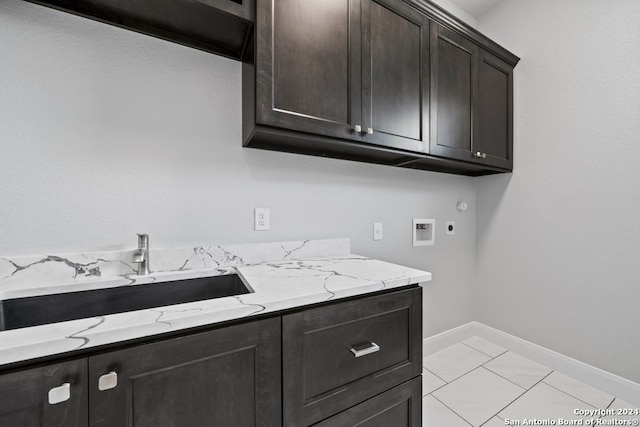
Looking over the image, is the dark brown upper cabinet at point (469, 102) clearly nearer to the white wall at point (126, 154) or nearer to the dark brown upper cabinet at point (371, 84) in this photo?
the dark brown upper cabinet at point (371, 84)

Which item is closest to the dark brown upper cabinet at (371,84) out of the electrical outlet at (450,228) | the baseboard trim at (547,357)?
the electrical outlet at (450,228)

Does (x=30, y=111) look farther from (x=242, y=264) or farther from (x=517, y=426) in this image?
(x=517, y=426)

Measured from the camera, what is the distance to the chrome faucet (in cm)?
107

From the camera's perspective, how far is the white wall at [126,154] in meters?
0.99

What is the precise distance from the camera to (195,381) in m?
0.67

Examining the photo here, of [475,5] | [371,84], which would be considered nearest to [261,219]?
[371,84]

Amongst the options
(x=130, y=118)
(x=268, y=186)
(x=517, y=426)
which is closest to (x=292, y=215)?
(x=268, y=186)

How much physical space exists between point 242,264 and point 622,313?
7.68 feet

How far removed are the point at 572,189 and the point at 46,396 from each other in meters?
2.73

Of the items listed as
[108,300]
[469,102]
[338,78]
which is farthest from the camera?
[469,102]

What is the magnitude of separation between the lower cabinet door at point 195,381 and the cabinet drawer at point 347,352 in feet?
0.20

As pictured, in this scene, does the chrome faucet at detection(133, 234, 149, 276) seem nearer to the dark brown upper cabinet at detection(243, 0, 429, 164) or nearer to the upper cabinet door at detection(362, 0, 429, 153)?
the dark brown upper cabinet at detection(243, 0, 429, 164)

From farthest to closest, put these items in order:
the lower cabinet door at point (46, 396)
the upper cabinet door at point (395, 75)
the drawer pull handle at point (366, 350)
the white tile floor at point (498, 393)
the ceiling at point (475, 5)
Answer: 1. the ceiling at point (475, 5)
2. the white tile floor at point (498, 393)
3. the upper cabinet door at point (395, 75)
4. the drawer pull handle at point (366, 350)
5. the lower cabinet door at point (46, 396)

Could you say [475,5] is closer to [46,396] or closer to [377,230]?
[377,230]
